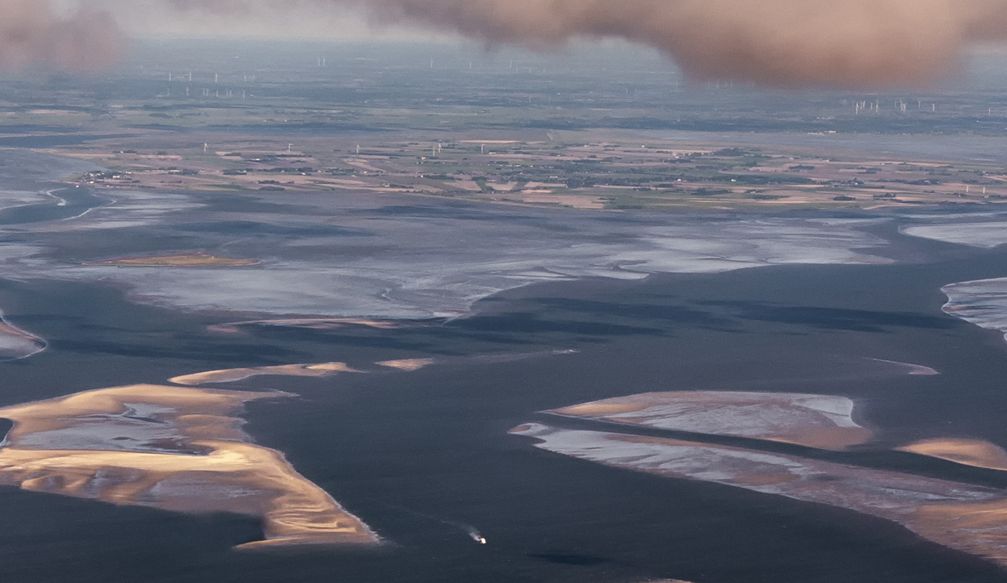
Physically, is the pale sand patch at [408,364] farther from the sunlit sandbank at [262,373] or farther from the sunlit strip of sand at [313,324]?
the sunlit strip of sand at [313,324]

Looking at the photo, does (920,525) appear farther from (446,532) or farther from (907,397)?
(907,397)

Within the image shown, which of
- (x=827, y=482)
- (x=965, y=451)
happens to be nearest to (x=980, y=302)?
(x=965, y=451)

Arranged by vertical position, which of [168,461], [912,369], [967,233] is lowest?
[168,461]

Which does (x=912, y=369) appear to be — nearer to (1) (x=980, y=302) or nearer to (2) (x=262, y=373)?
(1) (x=980, y=302)

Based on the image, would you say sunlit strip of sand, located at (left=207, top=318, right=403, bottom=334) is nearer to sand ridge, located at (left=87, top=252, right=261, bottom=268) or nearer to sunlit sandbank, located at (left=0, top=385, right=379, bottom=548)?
sunlit sandbank, located at (left=0, top=385, right=379, bottom=548)

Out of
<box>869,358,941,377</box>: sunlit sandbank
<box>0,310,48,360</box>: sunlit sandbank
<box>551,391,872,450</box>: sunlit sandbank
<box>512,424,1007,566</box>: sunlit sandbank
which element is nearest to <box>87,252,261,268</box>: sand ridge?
<box>0,310,48,360</box>: sunlit sandbank

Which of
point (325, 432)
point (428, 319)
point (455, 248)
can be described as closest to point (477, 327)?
point (428, 319)

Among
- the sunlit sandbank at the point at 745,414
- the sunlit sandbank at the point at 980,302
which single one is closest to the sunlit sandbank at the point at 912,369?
the sunlit sandbank at the point at 745,414
